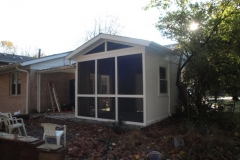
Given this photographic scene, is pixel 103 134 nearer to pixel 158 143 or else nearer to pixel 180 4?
pixel 158 143

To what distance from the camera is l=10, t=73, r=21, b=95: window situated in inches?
480

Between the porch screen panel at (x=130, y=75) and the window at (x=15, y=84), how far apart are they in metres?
7.08

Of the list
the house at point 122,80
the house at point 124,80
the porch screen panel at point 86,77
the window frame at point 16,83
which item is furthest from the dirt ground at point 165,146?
the window frame at point 16,83

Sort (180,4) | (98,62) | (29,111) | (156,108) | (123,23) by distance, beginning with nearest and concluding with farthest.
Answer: (180,4) < (156,108) < (98,62) < (29,111) < (123,23)

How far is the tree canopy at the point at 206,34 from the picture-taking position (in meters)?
6.28

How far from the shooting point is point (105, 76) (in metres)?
8.71

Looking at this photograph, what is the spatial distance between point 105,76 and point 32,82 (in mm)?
5129

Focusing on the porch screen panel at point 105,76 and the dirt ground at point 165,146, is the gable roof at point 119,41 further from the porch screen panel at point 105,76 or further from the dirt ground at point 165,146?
the dirt ground at point 165,146

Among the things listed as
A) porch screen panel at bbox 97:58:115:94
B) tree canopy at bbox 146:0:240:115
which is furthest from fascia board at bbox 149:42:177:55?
porch screen panel at bbox 97:58:115:94

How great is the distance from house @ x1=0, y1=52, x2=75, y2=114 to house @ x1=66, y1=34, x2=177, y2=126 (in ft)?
6.69

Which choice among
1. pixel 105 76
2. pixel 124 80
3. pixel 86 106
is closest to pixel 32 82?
pixel 86 106

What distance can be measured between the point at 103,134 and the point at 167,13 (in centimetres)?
452

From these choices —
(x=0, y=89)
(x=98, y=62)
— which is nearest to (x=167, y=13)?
(x=98, y=62)

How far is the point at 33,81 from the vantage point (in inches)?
452
